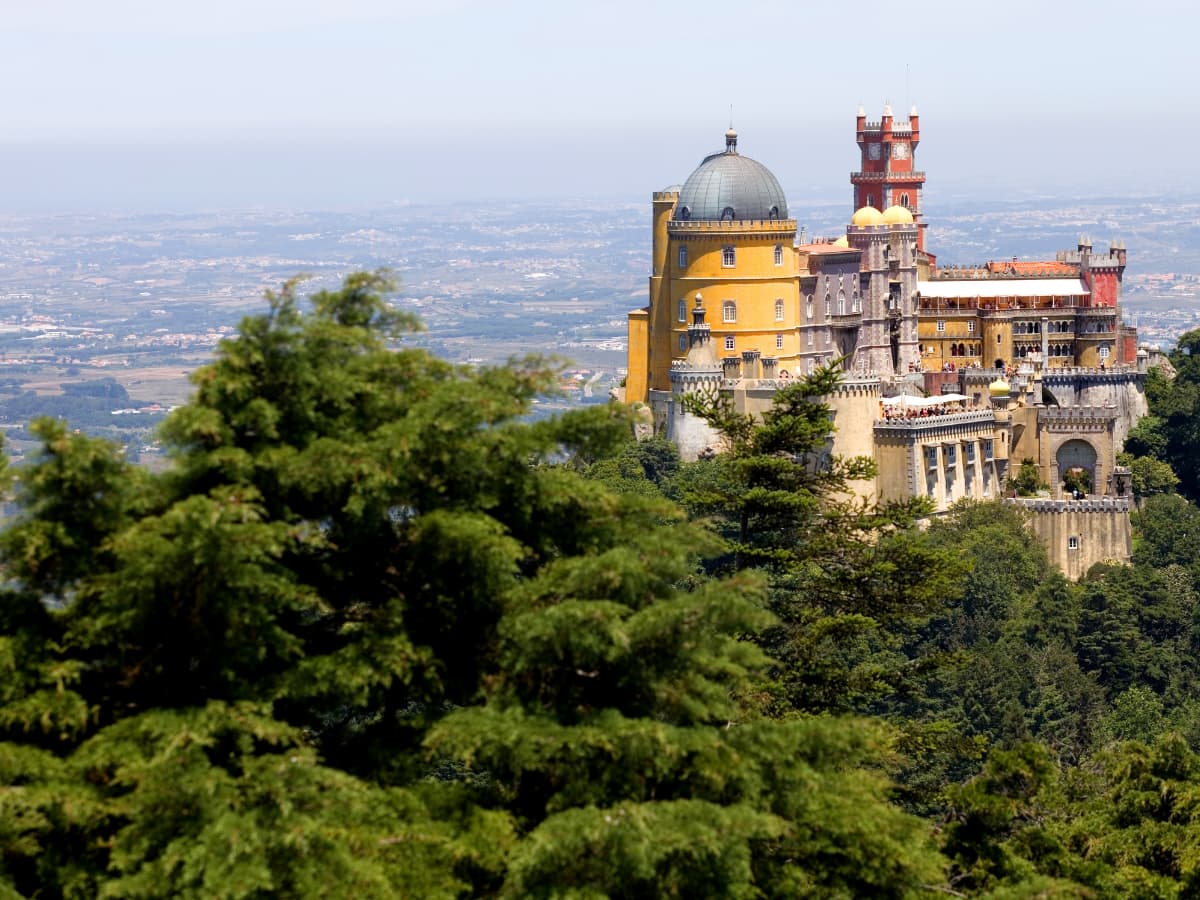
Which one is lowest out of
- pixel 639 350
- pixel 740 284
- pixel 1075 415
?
pixel 1075 415

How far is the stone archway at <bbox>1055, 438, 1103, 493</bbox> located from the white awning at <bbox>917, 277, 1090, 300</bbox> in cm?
1060

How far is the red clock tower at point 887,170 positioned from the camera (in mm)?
88312

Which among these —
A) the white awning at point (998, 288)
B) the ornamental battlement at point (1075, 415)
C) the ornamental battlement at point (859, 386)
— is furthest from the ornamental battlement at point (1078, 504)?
the white awning at point (998, 288)

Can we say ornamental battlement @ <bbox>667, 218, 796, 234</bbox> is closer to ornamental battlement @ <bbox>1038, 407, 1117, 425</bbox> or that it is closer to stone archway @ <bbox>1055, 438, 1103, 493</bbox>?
ornamental battlement @ <bbox>1038, 407, 1117, 425</bbox>

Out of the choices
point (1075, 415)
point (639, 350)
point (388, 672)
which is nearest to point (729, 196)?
point (639, 350)

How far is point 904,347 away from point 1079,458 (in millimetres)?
9038

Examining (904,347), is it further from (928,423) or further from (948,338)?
(928,423)

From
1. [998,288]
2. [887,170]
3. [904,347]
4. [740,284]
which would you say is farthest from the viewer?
[887,170]

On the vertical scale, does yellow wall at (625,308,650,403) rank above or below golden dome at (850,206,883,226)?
below

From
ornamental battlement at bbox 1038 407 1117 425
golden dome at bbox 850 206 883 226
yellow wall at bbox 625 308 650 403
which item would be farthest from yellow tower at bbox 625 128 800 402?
ornamental battlement at bbox 1038 407 1117 425

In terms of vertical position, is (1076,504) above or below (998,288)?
below

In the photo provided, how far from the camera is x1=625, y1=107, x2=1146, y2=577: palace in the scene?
66.7 m

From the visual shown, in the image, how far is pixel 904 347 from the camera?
7650 cm

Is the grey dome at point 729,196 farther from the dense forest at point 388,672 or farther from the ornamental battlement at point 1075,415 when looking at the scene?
the dense forest at point 388,672
